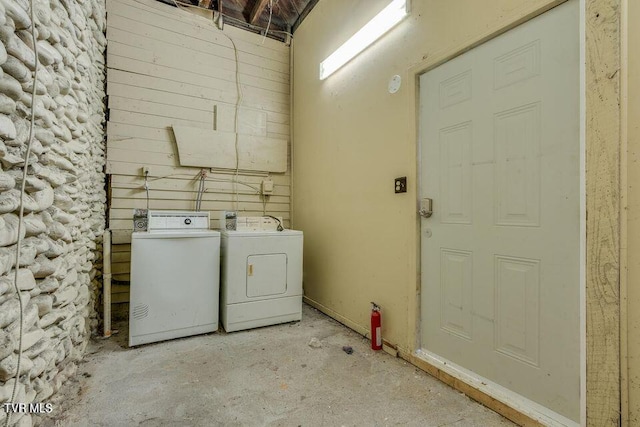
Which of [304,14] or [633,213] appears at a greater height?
[304,14]

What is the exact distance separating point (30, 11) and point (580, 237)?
246 centimetres

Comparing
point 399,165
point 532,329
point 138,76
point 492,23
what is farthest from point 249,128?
point 532,329

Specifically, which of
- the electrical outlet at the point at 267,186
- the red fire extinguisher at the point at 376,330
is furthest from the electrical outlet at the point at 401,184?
the electrical outlet at the point at 267,186

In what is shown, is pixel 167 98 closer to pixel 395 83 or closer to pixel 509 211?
pixel 395 83

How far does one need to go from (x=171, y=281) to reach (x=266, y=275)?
0.76m

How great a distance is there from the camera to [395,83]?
7.18ft

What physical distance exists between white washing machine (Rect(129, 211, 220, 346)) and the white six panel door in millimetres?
1689

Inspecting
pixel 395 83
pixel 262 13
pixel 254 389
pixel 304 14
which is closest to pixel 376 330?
pixel 254 389

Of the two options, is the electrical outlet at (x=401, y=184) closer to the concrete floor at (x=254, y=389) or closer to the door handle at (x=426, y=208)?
the door handle at (x=426, y=208)

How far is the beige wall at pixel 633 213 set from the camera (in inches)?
43.9

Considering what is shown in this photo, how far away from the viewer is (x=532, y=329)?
4.77ft

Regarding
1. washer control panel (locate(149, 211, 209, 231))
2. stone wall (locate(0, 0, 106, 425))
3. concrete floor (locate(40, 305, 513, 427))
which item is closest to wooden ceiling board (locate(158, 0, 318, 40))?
stone wall (locate(0, 0, 106, 425))

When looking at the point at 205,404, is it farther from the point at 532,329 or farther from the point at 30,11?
the point at 30,11

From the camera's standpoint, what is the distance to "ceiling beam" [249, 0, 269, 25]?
318 centimetres
